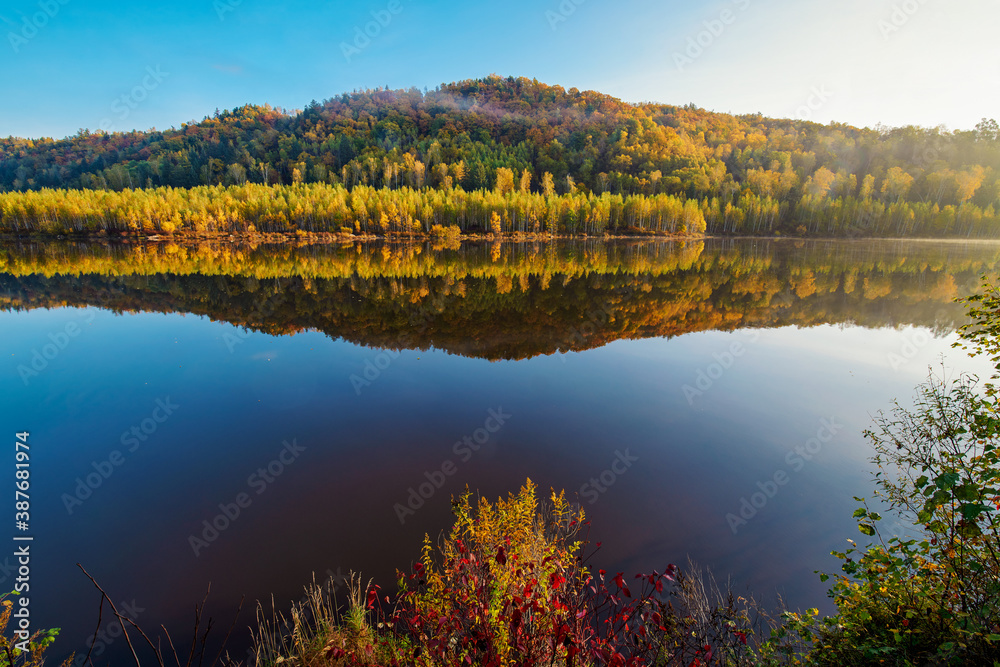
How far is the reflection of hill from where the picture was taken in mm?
21922

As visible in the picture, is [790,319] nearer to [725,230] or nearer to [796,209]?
[725,230]

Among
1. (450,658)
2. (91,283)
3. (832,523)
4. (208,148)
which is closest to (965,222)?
(832,523)

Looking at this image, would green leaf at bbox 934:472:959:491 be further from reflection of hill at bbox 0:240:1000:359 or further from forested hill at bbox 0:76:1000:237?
forested hill at bbox 0:76:1000:237

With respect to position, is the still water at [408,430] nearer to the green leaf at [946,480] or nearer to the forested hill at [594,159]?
the green leaf at [946,480]

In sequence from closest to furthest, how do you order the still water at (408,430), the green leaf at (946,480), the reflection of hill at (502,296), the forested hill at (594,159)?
the green leaf at (946,480) → the still water at (408,430) → the reflection of hill at (502,296) → the forested hill at (594,159)

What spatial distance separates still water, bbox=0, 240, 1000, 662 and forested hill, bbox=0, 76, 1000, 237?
4032 inches

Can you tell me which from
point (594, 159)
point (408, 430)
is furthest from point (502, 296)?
point (594, 159)

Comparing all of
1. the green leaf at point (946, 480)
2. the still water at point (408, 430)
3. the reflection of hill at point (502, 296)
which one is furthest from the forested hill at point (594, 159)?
the green leaf at point (946, 480)

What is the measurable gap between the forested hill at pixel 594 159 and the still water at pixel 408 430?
102417 mm

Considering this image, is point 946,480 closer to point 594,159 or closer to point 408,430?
point 408,430

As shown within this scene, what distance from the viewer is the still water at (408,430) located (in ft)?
23.7

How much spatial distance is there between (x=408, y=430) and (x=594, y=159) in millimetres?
154746

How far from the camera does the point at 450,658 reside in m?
4.05

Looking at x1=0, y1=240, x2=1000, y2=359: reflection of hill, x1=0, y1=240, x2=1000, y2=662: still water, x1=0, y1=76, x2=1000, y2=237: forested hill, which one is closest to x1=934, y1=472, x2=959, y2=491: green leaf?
x1=0, y1=240, x2=1000, y2=662: still water
